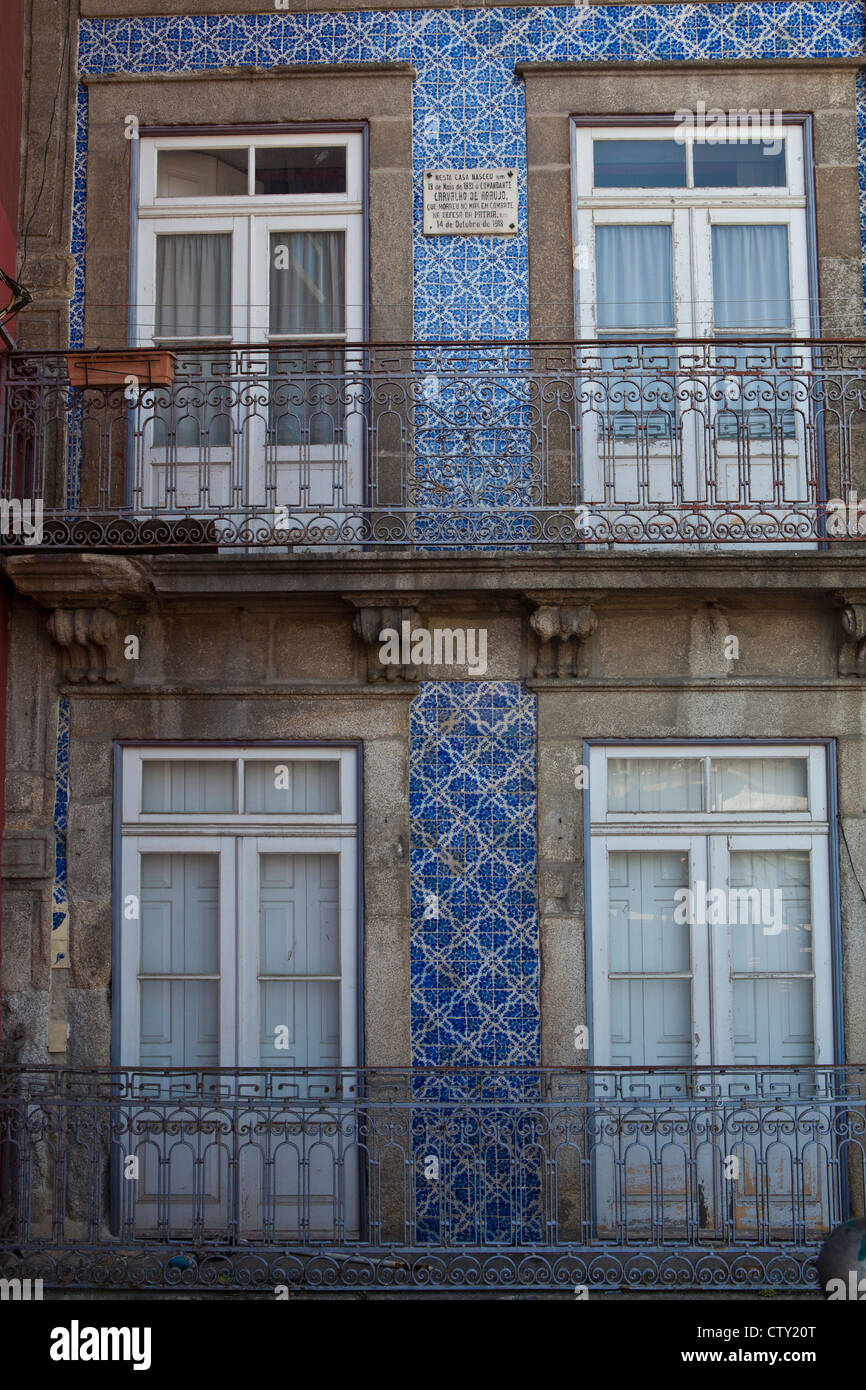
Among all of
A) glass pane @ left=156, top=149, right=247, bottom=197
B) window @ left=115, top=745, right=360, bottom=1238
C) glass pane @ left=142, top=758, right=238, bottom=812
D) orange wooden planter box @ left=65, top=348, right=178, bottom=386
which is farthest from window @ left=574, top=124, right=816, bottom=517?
glass pane @ left=142, top=758, right=238, bottom=812

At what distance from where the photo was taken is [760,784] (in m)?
7.49

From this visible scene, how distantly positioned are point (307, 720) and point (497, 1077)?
81.0 inches

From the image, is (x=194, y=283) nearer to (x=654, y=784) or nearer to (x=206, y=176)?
(x=206, y=176)

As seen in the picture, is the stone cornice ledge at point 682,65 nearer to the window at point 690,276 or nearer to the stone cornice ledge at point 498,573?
the window at point 690,276

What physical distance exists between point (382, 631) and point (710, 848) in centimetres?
205

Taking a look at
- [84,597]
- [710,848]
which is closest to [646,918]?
[710,848]

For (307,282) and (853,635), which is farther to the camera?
(307,282)

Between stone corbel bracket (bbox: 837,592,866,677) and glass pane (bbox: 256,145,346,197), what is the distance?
3.60 meters

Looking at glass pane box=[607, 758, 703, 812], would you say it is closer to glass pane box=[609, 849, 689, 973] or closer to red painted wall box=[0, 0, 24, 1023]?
glass pane box=[609, 849, 689, 973]

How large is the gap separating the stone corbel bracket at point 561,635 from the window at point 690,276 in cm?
73

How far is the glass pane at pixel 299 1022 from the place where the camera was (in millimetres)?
7398

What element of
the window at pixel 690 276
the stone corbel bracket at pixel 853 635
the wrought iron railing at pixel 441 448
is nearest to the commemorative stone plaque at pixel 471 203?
the window at pixel 690 276

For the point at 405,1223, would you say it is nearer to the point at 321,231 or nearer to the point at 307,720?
the point at 307,720

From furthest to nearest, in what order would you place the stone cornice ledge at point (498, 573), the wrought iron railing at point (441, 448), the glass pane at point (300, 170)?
the glass pane at point (300, 170) < the wrought iron railing at point (441, 448) < the stone cornice ledge at point (498, 573)
